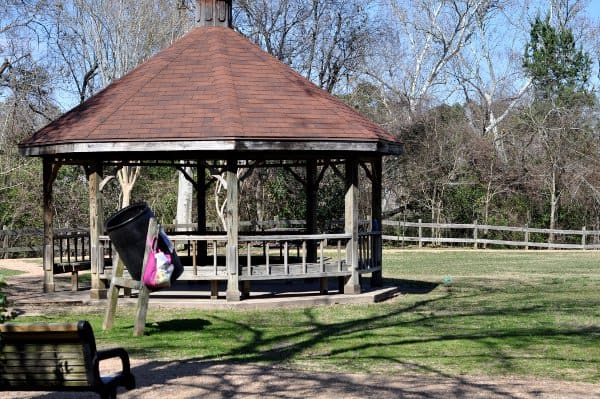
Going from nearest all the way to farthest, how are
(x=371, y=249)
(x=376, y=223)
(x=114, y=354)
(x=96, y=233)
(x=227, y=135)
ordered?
(x=114, y=354)
(x=227, y=135)
(x=96, y=233)
(x=371, y=249)
(x=376, y=223)

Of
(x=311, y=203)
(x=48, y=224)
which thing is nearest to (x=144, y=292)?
(x=48, y=224)

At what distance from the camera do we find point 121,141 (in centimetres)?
1614

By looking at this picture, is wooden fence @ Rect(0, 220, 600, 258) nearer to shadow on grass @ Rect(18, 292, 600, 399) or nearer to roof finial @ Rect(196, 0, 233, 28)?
roof finial @ Rect(196, 0, 233, 28)

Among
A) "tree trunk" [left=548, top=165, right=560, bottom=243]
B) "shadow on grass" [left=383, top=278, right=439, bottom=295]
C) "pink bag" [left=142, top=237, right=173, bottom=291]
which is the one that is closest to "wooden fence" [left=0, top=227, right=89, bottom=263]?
"shadow on grass" [left=383, top=278, right=439, bottom=295]

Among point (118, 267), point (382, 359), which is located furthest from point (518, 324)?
point (118, 267)

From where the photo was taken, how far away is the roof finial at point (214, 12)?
20.1 metres

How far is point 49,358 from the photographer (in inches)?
283

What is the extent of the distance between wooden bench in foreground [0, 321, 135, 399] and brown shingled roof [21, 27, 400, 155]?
8765mm

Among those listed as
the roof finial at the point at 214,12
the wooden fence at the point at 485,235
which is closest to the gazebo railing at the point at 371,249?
the roof finial at the point at 214,12

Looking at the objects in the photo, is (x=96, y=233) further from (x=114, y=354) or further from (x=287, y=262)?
(x=114, y=354)

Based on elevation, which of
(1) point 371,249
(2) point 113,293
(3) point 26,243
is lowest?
(2) point 113,293

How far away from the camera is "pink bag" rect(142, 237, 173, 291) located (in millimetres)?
11711

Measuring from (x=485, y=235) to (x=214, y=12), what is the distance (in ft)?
66.8

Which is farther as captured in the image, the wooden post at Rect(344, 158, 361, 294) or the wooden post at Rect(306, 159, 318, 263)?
the wooden post at Rect(306, 159, 318, 263)
